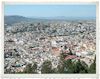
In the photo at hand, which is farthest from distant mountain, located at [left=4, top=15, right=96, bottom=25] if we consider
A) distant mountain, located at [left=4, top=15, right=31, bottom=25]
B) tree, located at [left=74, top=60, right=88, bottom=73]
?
tree, located at [left=74, top=60, right=88, bottom=73]

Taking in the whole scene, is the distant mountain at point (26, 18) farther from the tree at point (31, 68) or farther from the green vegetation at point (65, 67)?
the tree at point (31, 68)

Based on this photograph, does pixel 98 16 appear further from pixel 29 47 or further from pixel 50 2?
pixel 29 47

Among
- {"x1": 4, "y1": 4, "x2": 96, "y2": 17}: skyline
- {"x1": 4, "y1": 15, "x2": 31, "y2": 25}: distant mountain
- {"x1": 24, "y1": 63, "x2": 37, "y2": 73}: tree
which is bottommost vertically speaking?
{"x1": 24, "y1": 63, "x2": 37, "y2": 73}: tree

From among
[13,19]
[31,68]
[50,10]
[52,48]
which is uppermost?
[50,10]

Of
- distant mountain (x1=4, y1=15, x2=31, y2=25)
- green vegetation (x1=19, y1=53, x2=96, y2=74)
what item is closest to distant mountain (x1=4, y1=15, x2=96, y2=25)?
distant mountain (x1=4, y1=15, x2=31, y2=25)

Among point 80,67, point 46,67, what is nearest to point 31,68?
point 46,67

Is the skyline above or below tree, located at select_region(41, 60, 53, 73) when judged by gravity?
above

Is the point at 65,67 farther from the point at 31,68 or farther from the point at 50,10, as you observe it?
the point at 50,10

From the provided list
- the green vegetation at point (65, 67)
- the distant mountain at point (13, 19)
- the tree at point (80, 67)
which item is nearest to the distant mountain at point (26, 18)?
the distant mountain at point (13, 19)

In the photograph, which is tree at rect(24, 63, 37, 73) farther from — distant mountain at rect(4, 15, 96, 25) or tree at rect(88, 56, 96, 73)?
tree at rect(88, 56, 96, 73)
